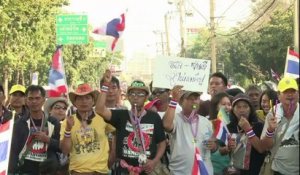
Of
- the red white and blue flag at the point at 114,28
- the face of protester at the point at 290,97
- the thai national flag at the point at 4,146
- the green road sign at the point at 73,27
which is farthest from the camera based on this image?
the green road sign at the point at 73,27

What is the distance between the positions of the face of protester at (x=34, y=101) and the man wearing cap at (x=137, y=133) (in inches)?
33.7

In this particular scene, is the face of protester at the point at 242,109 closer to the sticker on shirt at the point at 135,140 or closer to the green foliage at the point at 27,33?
the sticker on shirt at the point at 135,140

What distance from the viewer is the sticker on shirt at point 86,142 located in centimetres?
541

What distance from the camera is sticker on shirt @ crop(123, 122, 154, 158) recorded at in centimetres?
543

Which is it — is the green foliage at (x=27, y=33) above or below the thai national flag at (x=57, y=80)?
above

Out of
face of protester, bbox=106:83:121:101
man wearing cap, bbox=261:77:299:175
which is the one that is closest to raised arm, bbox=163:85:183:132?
man wearing cap, bbox=261:77:299:175

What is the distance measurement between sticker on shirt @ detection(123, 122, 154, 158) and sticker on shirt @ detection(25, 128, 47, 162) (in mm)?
910

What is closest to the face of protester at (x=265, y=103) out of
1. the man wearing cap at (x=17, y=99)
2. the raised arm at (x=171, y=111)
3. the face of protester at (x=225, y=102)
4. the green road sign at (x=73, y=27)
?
the face of protester at (x=225, y=102)

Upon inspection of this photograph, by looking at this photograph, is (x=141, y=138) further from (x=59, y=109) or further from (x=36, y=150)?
(x=59, y=109)

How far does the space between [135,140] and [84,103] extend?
2.17 feet

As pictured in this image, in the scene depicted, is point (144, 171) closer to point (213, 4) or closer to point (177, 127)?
point (177, 127)

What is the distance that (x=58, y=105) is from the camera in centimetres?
725

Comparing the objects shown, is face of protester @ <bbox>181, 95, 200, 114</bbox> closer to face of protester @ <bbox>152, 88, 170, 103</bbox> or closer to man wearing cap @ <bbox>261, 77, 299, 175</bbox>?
man wearing cap @ <bbox>261, 77, 299, 175</bbox>

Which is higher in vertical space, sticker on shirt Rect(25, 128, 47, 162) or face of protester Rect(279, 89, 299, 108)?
face of protester Rect(279, 89, 299, 108)
